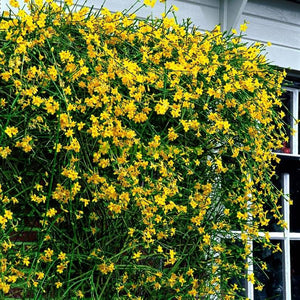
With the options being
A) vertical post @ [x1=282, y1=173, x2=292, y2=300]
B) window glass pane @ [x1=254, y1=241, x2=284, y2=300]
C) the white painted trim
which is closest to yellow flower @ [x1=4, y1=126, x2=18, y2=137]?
the white painted trim

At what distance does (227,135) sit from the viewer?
2848 millimetres

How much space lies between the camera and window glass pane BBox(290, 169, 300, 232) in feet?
12.7

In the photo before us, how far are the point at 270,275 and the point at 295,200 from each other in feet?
1.69

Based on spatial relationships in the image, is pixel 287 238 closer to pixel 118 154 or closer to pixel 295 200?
pixel 295 200

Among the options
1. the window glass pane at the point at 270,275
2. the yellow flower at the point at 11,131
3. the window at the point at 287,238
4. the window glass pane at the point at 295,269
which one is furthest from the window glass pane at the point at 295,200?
the yellow flower at the point at 11,131

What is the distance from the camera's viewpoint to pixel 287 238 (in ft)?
12.5

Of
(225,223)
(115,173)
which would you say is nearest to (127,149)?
(115,173)

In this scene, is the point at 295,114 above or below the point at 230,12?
below

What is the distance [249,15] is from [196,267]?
1.71 m

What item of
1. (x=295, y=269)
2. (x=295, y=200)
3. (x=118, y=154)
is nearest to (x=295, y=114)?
(x=295, y=200)

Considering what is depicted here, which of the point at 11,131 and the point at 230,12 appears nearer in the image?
the point at 11,131

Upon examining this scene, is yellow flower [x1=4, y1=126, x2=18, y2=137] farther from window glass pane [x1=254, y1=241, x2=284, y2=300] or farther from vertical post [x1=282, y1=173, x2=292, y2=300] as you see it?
vertical post [x1=282, y1=173, x2=292, y2=300]

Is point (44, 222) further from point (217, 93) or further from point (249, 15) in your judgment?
point (249, 15)

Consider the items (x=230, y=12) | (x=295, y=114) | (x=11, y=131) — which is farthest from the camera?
(x=295, y=114)
